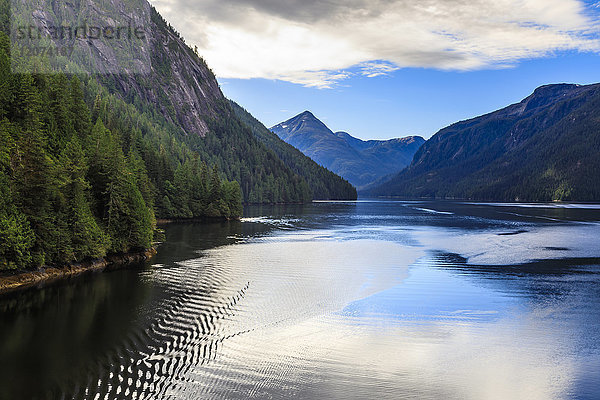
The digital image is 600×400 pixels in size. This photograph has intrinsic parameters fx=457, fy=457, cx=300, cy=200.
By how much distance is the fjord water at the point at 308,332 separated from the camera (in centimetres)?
2294

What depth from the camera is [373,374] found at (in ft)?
80.2

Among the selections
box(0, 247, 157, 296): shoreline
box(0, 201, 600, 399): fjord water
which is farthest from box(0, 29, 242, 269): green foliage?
box(0, 201, 600, 399): fjord water

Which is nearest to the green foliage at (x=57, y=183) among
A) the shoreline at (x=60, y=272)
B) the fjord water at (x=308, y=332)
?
the shoreline at (x=60, y=272)

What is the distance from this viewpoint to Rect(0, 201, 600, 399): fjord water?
2294cm

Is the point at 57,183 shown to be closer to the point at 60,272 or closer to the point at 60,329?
the point at 60,272

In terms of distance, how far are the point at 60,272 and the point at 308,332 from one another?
31616 millimetres

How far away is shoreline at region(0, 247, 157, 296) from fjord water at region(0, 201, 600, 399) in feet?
7.37

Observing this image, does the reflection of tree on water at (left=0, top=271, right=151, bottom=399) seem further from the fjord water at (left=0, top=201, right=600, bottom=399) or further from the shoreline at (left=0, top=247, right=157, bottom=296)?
the shoreline at (left=0, top=247, right=157, bottom=296)

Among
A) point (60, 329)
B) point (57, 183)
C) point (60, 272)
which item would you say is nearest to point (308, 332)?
point (60, 329)

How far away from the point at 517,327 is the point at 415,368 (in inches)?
506

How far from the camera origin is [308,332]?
3203 centimetres

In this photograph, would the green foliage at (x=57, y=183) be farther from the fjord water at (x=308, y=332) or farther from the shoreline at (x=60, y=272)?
the fjord water at (x=308, y=332)

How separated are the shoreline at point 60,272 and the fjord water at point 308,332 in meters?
2.25

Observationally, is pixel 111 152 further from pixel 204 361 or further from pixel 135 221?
pixel 204 361
